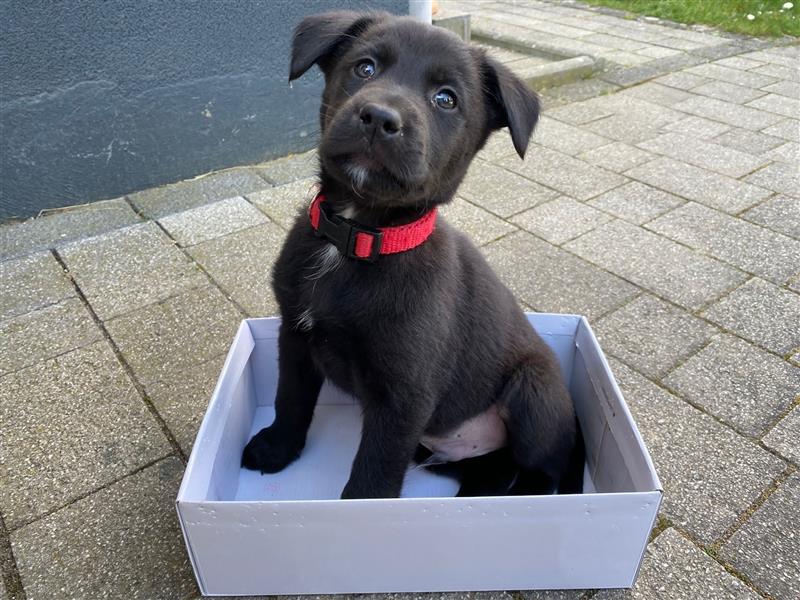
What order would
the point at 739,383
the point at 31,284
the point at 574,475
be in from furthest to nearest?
the point at 31,284 < the point at 739,383 < the point at 574,475

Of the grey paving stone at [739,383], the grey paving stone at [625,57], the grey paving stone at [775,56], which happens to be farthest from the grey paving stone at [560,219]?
the grey paving stone at [775,56]

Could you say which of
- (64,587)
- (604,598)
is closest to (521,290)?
(604,598)

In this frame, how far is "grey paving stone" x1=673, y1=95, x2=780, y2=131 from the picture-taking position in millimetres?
4789

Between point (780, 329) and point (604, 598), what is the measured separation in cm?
160

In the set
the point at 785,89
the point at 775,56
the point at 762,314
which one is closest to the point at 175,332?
the point at 762,314

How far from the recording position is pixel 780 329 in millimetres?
2639

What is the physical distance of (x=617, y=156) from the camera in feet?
13.8

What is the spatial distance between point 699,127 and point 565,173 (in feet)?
4.68

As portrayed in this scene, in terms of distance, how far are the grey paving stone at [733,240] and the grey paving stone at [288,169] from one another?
2030mm

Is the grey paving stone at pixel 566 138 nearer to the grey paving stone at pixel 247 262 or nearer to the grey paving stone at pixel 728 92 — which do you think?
the grey paving stone at pixel 728 92

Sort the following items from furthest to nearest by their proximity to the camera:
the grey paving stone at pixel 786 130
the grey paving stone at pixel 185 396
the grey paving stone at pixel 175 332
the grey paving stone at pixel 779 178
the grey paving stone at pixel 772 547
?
the grey paving stone at pixel 786 130 < the grey paving stone at pixel 779 178 < the grey paving stone at pixel 175 332 < the grey paving stone at pixel 185 396 < the grey paving stone at pixel 772 547

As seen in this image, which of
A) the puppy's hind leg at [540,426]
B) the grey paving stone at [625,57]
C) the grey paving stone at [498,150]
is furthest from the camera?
the grey paving stone at [625,57]

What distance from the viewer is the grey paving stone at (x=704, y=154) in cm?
409

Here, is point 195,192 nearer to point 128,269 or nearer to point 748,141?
point 128,269
